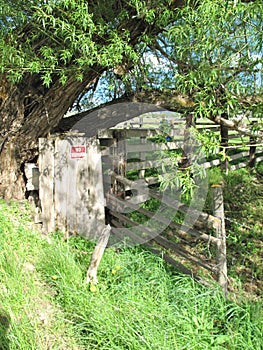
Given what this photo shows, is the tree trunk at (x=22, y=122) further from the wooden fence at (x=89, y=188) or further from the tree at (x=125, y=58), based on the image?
the wooden fence at (x=89, y=188)

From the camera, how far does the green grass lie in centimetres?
243

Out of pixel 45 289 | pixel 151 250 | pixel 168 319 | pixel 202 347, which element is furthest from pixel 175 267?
pixel 45 289

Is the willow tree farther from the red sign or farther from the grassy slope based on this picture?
the grassy slope

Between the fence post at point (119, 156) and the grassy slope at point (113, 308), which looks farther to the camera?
the fence post at point (119, 156)

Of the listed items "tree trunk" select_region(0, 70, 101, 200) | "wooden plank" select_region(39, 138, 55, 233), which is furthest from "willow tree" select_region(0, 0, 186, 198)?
"wooden plank" select_region(39, 138, 55, 233)

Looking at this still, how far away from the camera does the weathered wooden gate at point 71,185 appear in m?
4.23

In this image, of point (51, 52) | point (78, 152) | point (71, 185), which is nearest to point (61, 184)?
point (71, 185)

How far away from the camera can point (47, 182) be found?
4391 mm

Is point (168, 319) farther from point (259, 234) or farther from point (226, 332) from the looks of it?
point (259, 234)

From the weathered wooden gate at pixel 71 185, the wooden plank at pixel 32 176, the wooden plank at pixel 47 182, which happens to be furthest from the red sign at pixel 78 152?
the wooden plank at pixel 32 176

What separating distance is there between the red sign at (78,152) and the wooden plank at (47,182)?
0.97 feet

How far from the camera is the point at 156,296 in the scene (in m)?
2.95

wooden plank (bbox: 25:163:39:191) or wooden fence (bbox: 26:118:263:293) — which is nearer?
wooden fence (bbox: 26:118:263:293)

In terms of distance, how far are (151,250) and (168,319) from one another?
1.43 metres
